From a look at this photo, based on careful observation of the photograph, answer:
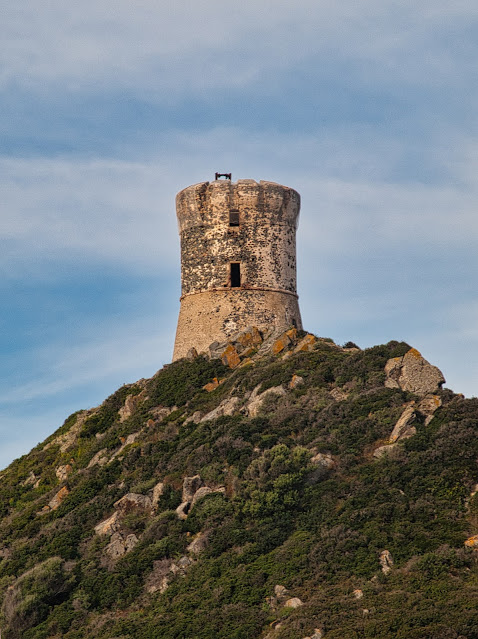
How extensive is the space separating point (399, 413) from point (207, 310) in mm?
13378

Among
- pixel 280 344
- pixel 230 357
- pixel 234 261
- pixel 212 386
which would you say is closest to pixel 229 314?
pixel 230 357

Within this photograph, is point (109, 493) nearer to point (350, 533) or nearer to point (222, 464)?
point (222, 464)

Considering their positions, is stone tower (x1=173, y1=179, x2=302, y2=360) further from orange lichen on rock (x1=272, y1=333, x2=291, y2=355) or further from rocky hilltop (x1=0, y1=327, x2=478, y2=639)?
rocky hilltop (x1=0, y1=327, x2=478, y2=639)

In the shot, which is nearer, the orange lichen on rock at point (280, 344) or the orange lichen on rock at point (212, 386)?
the orange lichen on rock at point (212, 386)

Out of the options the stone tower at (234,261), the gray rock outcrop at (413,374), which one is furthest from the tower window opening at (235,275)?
the gray rock outcrop at (413,374)

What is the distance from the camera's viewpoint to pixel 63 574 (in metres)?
29.9

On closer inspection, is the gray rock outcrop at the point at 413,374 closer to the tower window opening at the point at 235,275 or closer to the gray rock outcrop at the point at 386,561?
the gray rock outcrop at the point at 386,561

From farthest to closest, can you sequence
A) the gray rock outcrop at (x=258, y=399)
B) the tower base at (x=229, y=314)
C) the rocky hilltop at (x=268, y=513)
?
the tower base at (x=229, y=314), the gray rock outcrop at (x=258, y=399), the rocky hilltop at (x=268, y=513)

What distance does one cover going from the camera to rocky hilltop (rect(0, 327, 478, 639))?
24172mm

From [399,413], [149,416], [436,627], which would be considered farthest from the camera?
[149,416]

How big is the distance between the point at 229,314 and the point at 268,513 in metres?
14.8

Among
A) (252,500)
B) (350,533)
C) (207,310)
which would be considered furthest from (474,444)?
(207,310)

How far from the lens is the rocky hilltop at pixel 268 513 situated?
24.2 m

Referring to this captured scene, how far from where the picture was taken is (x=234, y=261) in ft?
140
